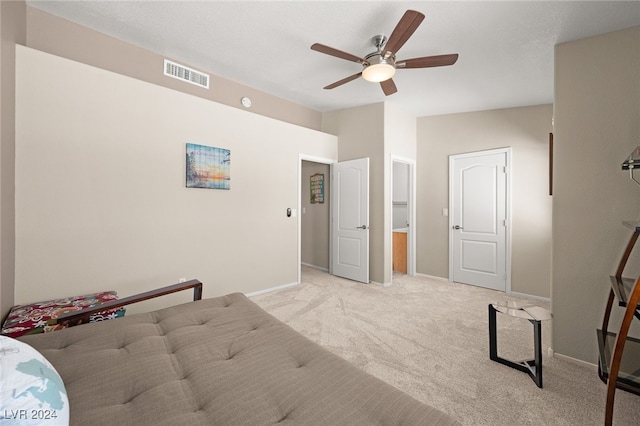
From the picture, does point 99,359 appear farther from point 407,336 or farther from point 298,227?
point 298,227

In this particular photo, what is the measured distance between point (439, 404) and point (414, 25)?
2583 millimetres

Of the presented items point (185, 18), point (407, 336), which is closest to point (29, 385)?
point (407, 336)

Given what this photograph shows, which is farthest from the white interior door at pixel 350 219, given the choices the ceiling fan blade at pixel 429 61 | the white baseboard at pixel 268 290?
the ceiling fan blade at pixel 429 61

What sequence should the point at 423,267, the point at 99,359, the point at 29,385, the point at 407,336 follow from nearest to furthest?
the point at 29,385 → the point at 99,359 → the point at 407,336 → the point at 423,267

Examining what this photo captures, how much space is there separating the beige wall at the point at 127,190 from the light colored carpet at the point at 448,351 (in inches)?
43.0

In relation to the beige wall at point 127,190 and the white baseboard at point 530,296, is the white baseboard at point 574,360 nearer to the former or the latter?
the white baseboard at point 530,296

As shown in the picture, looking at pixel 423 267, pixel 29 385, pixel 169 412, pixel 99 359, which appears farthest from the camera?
pixel 423 267

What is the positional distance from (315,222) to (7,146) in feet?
14.0

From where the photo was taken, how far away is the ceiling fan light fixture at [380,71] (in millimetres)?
2572

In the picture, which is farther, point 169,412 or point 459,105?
point 459,105

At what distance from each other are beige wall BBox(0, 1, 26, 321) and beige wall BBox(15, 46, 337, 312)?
10cm

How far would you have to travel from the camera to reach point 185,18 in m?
2.51

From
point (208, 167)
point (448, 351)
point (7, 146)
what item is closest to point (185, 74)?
point (208, 167)

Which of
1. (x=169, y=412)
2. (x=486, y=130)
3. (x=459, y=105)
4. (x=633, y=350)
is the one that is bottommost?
(x=633, y=350)
